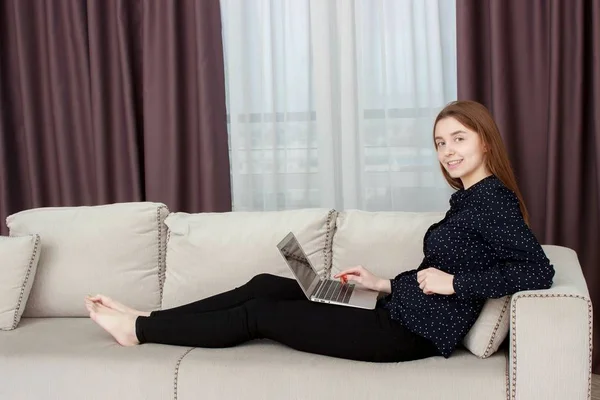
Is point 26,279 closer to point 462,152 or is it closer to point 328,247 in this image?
point 328,247

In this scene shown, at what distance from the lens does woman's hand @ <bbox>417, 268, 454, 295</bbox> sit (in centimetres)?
188

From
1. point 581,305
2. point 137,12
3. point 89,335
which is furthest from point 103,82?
point 581,305

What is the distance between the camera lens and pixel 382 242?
238 centimetres

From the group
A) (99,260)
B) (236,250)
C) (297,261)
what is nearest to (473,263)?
(297,261)

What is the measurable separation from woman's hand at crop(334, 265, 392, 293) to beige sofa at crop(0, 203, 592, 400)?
0.41 ft

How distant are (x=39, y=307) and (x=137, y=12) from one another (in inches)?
58.3

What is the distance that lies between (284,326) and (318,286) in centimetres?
22

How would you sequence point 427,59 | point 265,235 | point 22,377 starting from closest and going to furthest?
point 22,377 < point 265,235 < point 427,59

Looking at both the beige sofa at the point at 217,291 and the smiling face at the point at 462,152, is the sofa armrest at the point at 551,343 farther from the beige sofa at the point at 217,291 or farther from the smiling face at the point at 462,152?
the smiling face at the point at 462,152

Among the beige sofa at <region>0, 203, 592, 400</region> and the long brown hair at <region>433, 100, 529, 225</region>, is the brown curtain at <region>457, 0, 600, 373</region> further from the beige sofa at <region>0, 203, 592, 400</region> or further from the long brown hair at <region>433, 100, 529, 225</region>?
the long brown hair at <region>433, 100, 529, 225</region>

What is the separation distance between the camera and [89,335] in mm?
2301

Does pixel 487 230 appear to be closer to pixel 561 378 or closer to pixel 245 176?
pixel 561 378

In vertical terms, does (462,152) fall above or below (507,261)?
above

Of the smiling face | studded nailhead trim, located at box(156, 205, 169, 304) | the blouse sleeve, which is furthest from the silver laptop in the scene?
studded nailhead trim, located at box(156, 205, 169, 304)
